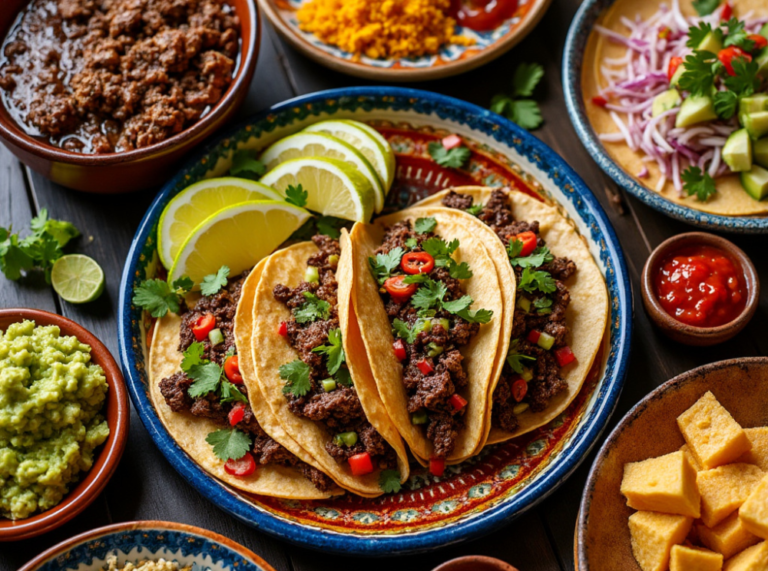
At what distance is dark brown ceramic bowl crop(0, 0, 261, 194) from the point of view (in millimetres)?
3590

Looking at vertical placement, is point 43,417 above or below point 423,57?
below

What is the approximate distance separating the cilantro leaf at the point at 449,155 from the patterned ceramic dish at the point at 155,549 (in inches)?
91.5

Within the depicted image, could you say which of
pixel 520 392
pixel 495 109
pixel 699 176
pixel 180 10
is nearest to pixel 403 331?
pixel 520 392

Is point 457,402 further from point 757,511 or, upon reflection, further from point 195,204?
point 195,204

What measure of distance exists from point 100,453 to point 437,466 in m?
1.65

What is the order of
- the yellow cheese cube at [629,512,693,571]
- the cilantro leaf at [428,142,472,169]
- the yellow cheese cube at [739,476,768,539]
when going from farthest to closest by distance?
1. the cilantro leaf at [428,142,472,169]
2. the yellow cheese cube at [629,512,693,571]
3. the yellow cheese cube at [739,476,768,539]

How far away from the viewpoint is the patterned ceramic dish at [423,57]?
4.15m

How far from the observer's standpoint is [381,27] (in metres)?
4.23

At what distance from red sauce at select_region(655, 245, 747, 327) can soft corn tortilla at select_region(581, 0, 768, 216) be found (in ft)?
1.28

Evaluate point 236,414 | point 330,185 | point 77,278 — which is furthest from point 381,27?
point 236,414

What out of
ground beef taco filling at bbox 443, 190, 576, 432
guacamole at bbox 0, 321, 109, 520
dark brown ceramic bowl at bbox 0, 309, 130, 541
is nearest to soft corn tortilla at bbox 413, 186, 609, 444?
ground beef taco filling at bbox 443, 190, 576, 432

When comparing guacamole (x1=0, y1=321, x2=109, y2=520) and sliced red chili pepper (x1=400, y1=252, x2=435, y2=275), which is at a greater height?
sliced red chili pepper (x1=400, y1=252, x2=435, y2=275)

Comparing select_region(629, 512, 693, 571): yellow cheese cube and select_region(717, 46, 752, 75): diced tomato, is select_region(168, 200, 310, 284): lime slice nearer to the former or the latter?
select_region(629, 512, 693, 571): yellow cheese cube

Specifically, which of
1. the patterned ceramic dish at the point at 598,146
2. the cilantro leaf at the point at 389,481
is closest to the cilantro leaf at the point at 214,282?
the cilantro leaf at the point at 389,481
